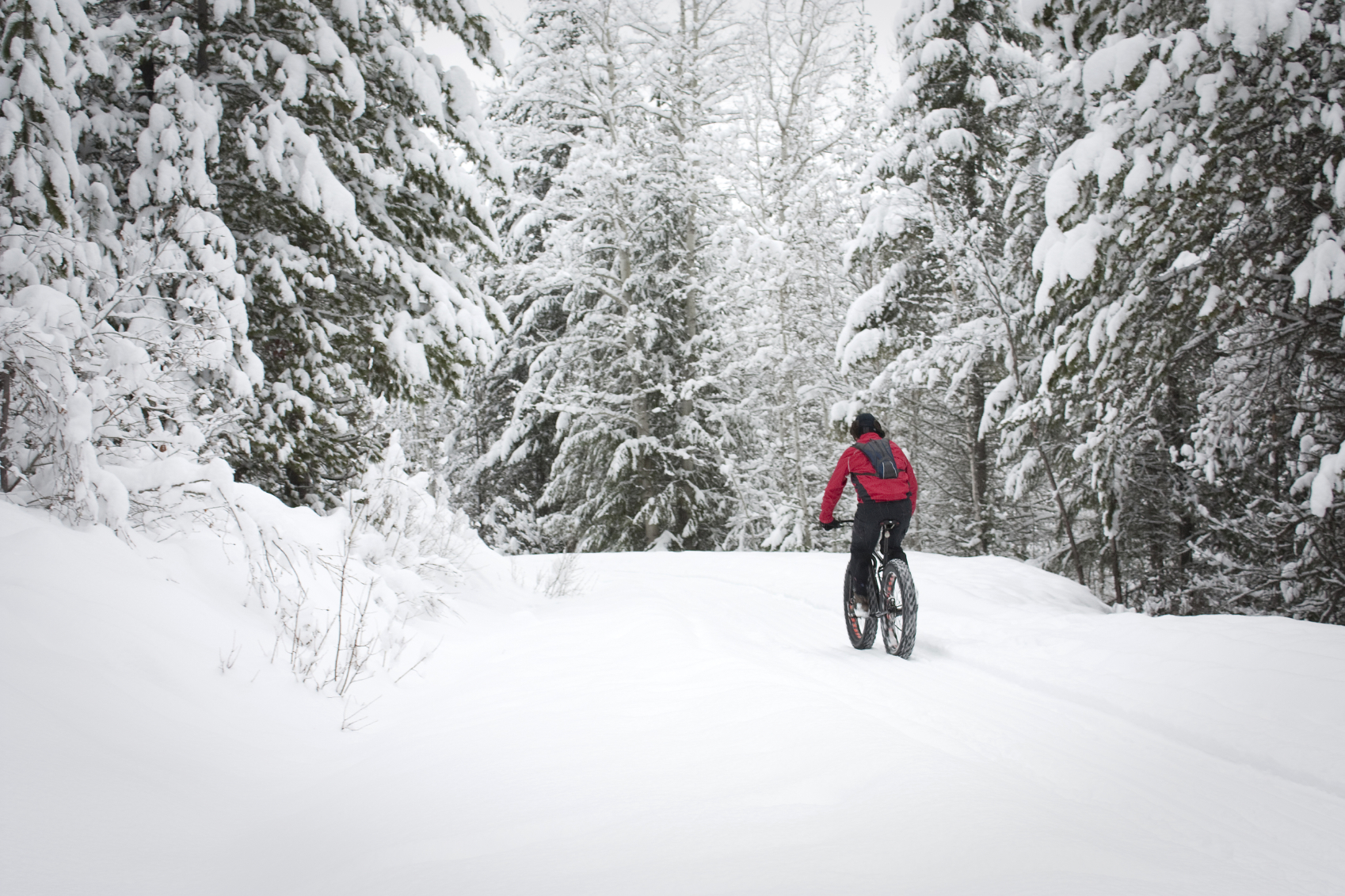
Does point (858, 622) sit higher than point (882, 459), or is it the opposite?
point (882, 459)

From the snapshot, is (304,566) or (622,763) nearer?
(622,763)

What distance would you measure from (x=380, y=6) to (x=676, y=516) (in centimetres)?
1203

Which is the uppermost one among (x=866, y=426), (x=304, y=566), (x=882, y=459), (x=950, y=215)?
(x=950, y=215)

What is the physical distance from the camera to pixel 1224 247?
600cm

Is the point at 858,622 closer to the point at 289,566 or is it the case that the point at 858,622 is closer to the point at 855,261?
the point at 289,566

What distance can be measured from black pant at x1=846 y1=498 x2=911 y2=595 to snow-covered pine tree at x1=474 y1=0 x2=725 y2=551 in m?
9.97

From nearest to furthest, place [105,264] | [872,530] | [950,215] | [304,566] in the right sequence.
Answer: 1. [304,566]
2. [105,264]
3. [872,530]
4. [950,215]

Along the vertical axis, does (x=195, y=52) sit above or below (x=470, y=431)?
above

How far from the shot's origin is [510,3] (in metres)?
16.5

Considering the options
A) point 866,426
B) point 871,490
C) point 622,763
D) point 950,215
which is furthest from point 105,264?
point 950,215

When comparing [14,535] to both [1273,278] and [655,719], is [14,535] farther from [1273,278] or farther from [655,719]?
[1273,278]

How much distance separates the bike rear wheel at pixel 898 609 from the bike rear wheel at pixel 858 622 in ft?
0.32

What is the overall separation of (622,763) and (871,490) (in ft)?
11.4

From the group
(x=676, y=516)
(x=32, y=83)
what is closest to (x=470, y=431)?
(x=676, y=516)
